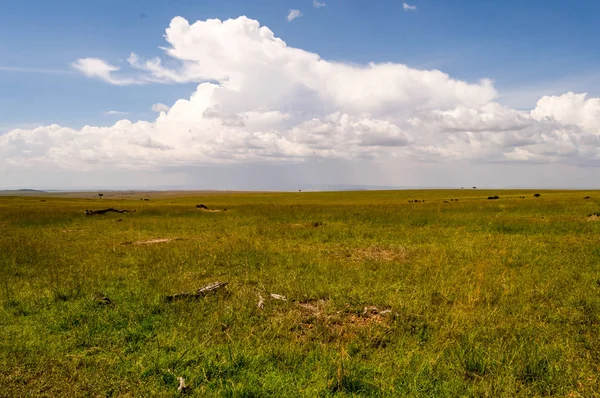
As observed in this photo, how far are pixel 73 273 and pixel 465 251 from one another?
1728 cm

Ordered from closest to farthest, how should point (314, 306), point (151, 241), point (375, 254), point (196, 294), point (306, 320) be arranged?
point (306, 320), point (314, 306), point (196, 294), point (375, 254), point (151, 241)

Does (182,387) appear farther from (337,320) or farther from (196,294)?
(196,294)

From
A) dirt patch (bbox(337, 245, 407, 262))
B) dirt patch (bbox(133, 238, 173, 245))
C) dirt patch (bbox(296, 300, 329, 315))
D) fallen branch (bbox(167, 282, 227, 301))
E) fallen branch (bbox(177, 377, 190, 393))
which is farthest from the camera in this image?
dirt patch (bbox(133, 238, 173, 245))

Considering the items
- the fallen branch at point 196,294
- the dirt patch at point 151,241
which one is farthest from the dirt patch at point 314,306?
the dirt patch at point 151,241

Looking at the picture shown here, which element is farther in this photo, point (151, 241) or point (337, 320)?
point (151, 241)

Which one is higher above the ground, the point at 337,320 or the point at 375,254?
the point at 375,254

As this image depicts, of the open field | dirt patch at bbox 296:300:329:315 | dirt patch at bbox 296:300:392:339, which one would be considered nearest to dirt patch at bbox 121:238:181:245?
→ the open field

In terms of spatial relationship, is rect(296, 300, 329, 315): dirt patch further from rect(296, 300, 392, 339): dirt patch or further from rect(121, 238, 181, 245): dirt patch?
rect(121, 238, 181, 245): dirt patch

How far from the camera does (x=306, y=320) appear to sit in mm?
8977

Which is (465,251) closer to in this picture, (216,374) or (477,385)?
(477,385)

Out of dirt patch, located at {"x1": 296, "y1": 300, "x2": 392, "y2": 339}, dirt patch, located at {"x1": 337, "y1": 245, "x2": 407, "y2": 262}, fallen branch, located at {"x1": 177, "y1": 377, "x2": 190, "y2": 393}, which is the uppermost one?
dirt patch, located at {"x1": 337, "y1": 245, "x2": 407, "y2": 262}

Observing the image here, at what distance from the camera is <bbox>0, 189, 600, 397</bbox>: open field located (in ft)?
21.0

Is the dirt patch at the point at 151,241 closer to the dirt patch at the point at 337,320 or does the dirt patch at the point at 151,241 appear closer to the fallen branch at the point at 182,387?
the dirt patch at the point at 337,320

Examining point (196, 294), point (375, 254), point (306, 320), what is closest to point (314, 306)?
point (306, 320)
